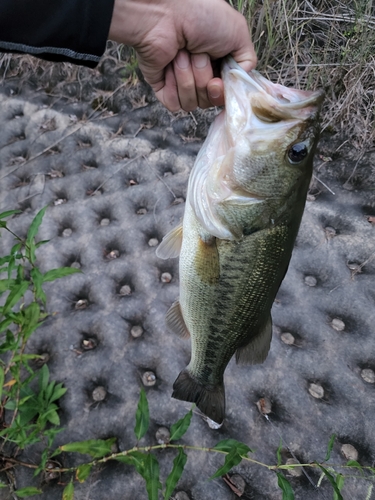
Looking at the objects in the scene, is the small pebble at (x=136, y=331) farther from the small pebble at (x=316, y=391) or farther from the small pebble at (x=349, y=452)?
the small pebble at (x=349, y=452)

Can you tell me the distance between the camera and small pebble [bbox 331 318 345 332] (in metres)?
2.03

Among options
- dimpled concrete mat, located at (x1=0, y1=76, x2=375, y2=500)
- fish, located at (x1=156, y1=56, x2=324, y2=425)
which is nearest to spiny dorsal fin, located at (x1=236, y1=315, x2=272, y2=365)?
fish, located at (x1=156, y1=56, x2=324, y2=425)

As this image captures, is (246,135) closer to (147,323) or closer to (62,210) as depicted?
(147,323)

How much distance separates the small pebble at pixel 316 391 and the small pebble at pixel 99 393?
1.05m

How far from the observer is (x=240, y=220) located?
129 centimetres

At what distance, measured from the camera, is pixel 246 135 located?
1187 mm

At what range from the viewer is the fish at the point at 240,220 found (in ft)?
3.82

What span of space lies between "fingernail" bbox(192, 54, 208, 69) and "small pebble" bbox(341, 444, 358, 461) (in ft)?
5.84

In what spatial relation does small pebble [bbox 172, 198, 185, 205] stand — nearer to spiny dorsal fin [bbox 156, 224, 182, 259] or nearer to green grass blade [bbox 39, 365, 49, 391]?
spiny dorsal fin [bbox 156, 224, 182, 259]

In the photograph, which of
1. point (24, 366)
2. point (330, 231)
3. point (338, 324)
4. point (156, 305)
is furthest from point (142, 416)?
point (330, 231)

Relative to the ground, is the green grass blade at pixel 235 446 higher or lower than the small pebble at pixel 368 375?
higher

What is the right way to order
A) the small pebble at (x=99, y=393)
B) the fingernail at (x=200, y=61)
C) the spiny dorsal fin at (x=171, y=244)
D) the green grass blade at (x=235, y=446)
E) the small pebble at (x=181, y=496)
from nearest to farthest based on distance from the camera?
the green grass blade at (x=235, y=446) < the fingernail at (x=200, y=61) < the spiny dorsal fin at (x=171, y=244) < the small pebble at (x=181, y=496) < the small pebble at (x=99, y=393)

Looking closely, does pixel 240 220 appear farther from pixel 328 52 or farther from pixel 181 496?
pixel 328 52

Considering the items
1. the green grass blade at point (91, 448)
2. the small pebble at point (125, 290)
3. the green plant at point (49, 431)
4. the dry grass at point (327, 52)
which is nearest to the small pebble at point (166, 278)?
the small pebble at point (125, 290)
